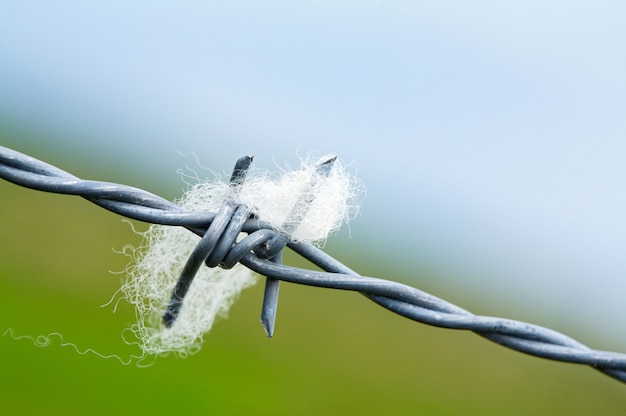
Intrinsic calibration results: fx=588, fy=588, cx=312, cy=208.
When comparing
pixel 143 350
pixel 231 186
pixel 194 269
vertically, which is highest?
pixel 231 186

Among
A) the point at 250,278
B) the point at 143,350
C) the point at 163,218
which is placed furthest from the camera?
the point at 250,278

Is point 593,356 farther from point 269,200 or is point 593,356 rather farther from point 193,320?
point 193,320

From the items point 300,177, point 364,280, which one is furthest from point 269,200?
point 364,280

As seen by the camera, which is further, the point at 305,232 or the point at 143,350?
the point at 143,350
